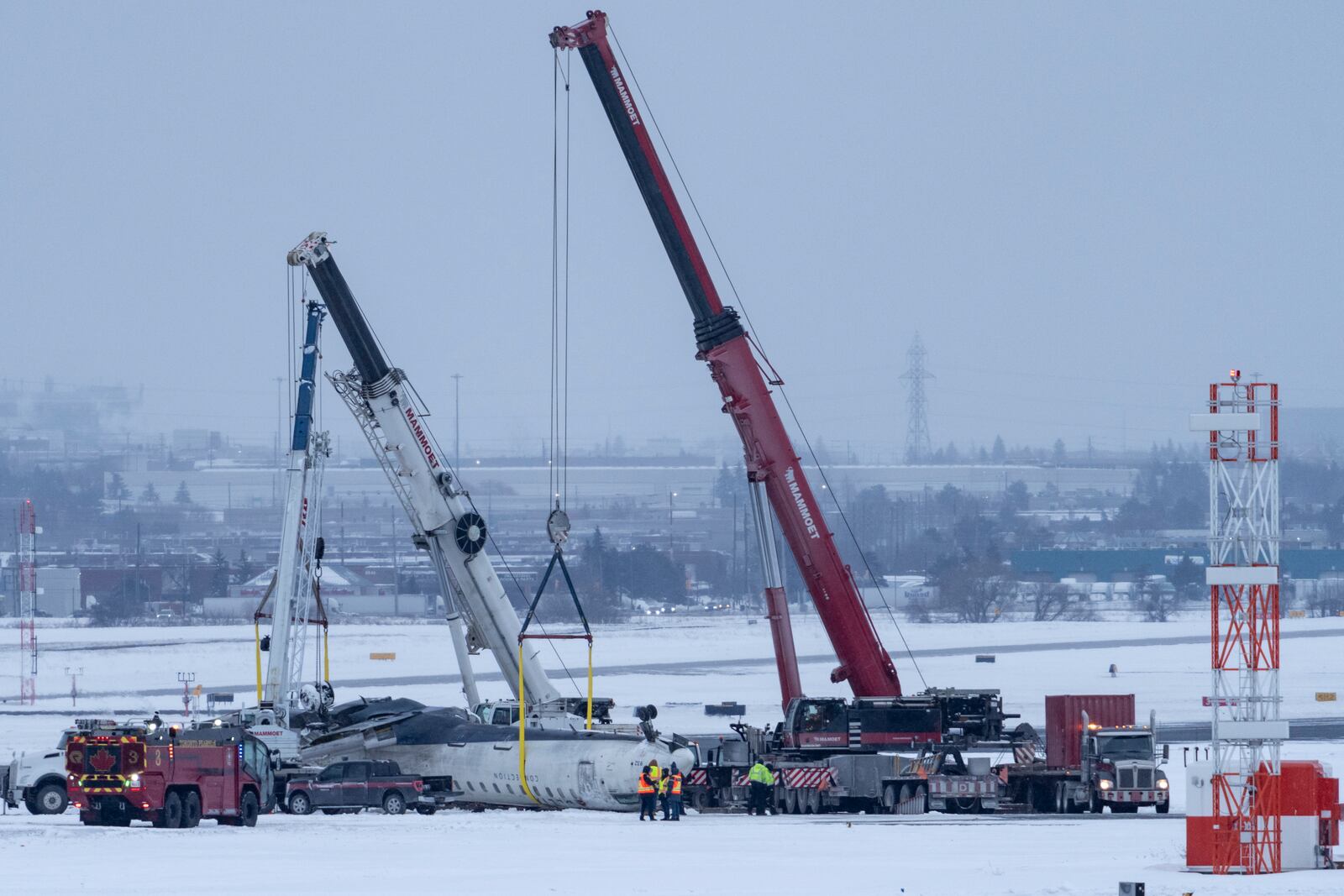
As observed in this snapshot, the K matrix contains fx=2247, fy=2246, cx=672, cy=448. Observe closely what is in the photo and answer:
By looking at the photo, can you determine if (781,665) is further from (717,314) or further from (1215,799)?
(1215,799)

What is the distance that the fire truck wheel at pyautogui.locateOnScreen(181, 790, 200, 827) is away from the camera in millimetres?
37406

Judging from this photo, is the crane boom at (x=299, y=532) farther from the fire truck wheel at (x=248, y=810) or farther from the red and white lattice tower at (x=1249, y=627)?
the red and white lattice tower at (x=1249, y=627)

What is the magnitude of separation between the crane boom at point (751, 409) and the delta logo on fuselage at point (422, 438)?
7.35 m

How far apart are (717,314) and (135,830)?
15.1 m

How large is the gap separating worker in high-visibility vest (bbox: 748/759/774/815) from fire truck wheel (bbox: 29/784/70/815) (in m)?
12.7

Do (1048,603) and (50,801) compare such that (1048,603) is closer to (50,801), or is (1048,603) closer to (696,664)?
(696,664)

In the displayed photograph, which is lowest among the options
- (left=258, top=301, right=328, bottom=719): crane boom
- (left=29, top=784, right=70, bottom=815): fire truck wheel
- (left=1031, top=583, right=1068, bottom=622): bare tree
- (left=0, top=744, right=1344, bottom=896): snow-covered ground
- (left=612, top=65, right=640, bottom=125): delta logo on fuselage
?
(left=29, top=784, right=70, bottom=815): fire truck wheel

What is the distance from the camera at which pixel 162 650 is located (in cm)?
11188

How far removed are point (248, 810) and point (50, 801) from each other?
5127mm

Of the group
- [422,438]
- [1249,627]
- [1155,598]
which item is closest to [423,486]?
[422,438]

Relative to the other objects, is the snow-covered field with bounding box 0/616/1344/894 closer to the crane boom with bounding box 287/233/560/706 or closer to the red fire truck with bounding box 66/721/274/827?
the red fire truck with bounding box 66/721/274/827

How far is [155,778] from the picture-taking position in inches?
1462

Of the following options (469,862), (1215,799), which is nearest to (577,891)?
(469,862)

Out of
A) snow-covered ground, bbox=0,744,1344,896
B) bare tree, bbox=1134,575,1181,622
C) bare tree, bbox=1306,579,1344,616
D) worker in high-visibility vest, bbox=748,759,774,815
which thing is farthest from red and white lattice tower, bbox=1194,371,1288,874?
bare tree, bbox=1306,579,1344,616
